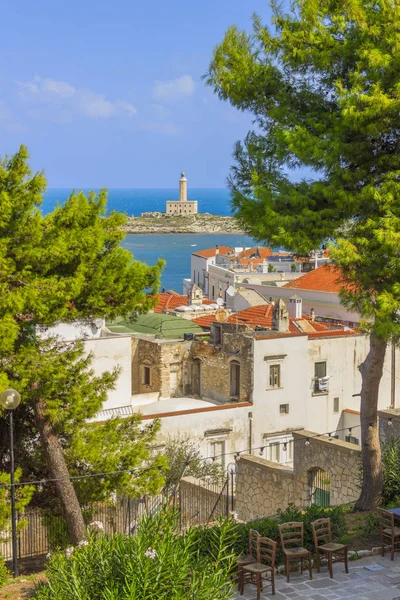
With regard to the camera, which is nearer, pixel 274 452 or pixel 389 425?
pixel 389 425

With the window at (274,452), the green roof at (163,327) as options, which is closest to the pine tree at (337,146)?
the window at (274,452)

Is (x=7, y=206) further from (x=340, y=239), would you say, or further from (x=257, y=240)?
(x=340, y=239)

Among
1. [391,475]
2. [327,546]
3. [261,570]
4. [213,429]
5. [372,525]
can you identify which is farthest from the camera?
[213,429]

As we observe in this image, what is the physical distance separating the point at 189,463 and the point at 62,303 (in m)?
9.79

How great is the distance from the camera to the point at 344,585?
11664 millimetres

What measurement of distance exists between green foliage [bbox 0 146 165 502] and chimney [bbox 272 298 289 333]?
43.4ft

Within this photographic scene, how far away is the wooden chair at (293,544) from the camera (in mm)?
11875

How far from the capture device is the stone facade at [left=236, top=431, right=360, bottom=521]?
20.3 m

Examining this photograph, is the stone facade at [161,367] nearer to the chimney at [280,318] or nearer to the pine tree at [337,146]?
the chimney at [280,318]

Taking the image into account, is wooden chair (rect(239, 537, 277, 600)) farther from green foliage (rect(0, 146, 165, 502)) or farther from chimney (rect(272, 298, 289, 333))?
chimney (rect(272, 298, 289, 333))

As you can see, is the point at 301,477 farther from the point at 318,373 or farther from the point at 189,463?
the point at 318,373

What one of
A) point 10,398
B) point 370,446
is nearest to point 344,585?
point 370,446

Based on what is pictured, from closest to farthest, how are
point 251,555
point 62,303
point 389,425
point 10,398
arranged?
1. point 251,555
2. point 10,398
3. point 62,303
4. point 389,425

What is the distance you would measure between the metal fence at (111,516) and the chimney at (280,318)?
32.3ft
